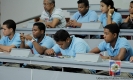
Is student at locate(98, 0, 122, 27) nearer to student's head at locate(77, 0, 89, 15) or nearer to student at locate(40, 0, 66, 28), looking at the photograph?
student's head at locate(77, 0, 89, 15)

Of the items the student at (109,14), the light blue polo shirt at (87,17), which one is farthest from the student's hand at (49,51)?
the light blue polo shirt at (87,17)

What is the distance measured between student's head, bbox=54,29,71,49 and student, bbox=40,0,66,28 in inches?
51.2

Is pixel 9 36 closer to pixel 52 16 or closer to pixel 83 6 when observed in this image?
pixel 52 16

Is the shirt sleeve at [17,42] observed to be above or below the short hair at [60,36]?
below

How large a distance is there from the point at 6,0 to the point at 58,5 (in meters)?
1.36

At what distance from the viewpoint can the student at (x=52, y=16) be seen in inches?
187

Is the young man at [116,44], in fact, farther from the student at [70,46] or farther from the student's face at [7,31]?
the student's face at [7,31]

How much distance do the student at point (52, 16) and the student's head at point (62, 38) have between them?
4.27 feet

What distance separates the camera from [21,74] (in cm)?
299

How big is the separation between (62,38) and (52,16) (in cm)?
165

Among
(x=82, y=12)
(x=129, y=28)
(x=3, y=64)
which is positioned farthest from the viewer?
(x=82, y=12)

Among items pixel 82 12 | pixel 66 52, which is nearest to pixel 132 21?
pixel 82 12

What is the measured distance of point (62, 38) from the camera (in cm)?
330

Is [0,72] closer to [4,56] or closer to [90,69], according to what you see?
[4,56]
